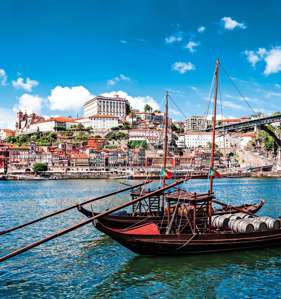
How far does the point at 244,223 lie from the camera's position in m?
17.6

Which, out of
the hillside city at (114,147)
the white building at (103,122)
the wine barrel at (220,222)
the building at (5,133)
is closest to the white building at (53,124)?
the hillside city at (114,147)

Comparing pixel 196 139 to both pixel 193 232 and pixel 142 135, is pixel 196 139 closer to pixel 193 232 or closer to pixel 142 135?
pixel 142 135

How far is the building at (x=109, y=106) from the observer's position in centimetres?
16700

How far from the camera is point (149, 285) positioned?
515 inches

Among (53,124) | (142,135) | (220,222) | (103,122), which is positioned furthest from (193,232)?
(53,124)

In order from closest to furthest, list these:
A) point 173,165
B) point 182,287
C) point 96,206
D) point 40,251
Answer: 1. point 182,287
2. point 40,251
3. point 96,206
4. point 173,165

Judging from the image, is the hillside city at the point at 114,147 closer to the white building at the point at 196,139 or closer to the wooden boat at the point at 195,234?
the white building at the point at 196,139

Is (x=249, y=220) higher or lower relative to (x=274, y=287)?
higher

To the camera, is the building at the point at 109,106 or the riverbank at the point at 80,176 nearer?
the riverbank at the point at 80,176

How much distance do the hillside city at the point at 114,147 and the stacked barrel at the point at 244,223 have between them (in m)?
73.1

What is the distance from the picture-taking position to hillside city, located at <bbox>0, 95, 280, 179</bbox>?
116938 mm

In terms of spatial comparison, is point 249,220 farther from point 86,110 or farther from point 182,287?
point 86,110

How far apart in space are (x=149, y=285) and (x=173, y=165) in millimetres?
111583

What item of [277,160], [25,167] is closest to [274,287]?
[25,167]
